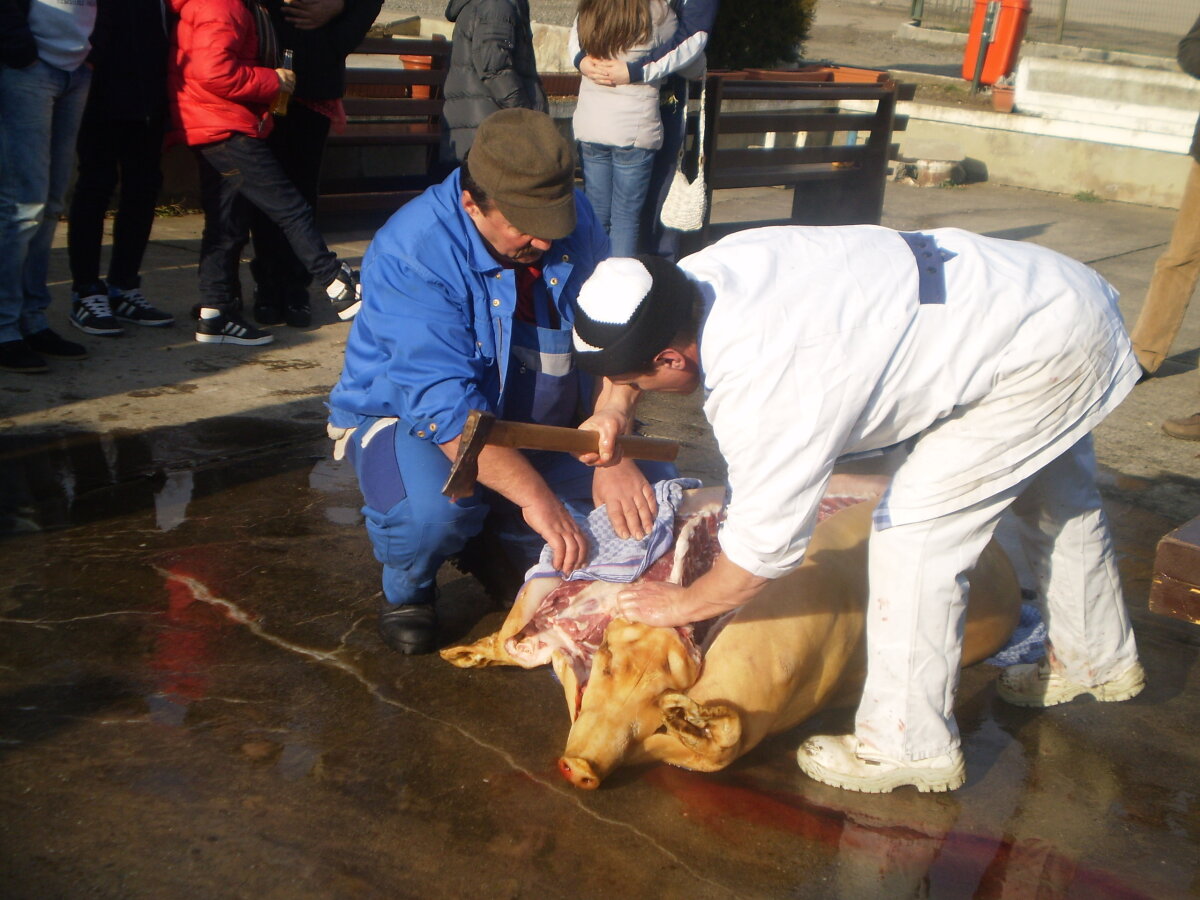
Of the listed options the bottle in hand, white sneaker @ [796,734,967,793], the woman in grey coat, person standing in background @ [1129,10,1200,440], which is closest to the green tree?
the woman in grey coat

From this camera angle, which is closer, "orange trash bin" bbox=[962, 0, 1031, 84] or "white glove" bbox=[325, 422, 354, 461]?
"white glove" bbox=[325, 422, 354, 461]

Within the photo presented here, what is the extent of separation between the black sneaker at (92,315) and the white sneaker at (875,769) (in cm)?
386

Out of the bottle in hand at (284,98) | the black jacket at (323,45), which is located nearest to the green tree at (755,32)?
the black jacket at (323,45)

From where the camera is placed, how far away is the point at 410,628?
3154 mm

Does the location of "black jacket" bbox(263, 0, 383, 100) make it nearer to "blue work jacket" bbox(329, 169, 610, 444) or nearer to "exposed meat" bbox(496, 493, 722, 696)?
"blue work jacket" bbox(329, 169, 610, 444)

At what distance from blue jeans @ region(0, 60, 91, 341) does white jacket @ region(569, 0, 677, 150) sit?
94.7 inches

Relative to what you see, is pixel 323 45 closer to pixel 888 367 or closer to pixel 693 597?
pixel 693 597

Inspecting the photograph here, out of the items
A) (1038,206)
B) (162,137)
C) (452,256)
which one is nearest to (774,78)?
(1038,206)

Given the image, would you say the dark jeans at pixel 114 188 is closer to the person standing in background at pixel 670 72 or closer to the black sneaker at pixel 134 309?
the black sneaker at pixel 134 309

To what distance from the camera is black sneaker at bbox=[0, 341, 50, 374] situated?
4.69 m

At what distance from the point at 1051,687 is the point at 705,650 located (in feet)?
3.24

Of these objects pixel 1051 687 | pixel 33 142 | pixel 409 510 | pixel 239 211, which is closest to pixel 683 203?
pixel 239 211

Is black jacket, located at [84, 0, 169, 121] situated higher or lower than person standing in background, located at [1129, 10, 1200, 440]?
higher

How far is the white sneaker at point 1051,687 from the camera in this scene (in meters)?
3.08
